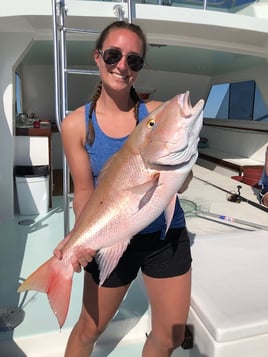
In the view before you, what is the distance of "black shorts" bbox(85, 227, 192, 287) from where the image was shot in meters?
1.38

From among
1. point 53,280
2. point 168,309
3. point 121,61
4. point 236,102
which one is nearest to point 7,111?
point 121,61

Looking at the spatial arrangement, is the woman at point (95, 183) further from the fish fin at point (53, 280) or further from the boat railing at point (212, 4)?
the boat railing at point (212, 4)

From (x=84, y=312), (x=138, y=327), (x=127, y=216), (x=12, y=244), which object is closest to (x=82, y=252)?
(x=127, y=216)

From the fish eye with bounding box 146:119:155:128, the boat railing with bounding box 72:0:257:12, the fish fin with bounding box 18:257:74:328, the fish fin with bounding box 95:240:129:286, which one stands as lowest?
the fish fin with bounding box 18:257:74:328

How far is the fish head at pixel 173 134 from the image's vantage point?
1007 millimetres

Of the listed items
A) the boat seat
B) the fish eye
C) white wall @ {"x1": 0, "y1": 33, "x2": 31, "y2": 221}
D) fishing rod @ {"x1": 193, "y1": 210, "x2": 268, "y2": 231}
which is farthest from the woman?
white wall @ {"x1": 0, "y1": 33, "x2": 31, "y2": 221}

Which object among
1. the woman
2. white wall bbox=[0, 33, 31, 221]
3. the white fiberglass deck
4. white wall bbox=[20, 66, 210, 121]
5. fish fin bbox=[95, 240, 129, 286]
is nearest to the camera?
fish fin bbox=[95, 240, 129, 286]

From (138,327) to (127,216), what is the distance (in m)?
1.28

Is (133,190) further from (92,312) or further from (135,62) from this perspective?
(92,312)

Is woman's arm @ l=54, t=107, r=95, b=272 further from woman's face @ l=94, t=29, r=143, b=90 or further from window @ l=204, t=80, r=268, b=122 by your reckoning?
window @ l=204, t=80, r=268, b=122

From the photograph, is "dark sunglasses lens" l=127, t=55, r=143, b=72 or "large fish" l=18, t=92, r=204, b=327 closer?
"large fish" l=18, t=92, r=204, b=327

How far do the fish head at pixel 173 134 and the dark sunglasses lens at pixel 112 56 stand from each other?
32 centimetres

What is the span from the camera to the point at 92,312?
1465mm

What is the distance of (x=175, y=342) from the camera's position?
1.45 meters
